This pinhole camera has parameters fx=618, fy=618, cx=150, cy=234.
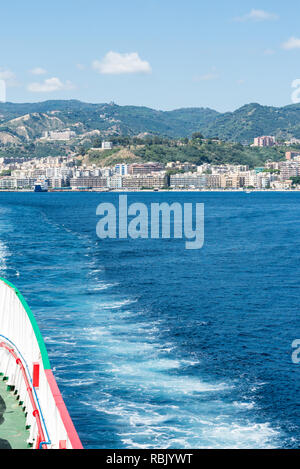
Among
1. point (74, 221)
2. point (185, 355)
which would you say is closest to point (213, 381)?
point (185, 355)

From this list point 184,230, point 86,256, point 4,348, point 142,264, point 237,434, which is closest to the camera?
point 4,348

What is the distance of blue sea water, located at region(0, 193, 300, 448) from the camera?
1992 centimetres

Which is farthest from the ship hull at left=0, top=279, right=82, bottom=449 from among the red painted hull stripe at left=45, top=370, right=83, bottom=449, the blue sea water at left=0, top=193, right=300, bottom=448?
the blue sea water at left=0, top=193, right=300, bottom=448

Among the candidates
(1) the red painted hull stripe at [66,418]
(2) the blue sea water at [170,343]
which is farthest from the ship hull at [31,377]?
(2) the blue sea water at [170,343]

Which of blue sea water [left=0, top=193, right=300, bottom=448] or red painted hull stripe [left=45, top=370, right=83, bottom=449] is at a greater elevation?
red painted hull stripe [left=45, top=370, right=83, bottom=449]

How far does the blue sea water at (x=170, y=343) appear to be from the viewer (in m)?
19.9

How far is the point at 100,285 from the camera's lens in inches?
1709

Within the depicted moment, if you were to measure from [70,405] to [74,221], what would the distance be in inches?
3380

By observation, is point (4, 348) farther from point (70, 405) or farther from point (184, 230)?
point (184, 230)

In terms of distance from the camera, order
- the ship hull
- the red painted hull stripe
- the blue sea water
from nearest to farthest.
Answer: the red painted hull stripe → the ship hull → the blue sea water

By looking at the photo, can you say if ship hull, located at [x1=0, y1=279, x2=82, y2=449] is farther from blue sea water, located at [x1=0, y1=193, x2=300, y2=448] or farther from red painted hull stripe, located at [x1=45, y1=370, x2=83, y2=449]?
blue sea water, located at [x1=0, y1=193, x2=300, y2=448]

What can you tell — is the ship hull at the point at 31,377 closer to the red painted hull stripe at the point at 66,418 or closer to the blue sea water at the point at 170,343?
the red painted hull stripe at the point at 66,418

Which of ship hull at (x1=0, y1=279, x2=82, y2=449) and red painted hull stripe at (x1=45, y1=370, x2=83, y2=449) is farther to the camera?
ship hull at (x1=0, y1=279, x2=82, y2=449)

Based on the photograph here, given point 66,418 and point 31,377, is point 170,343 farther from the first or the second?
point 66,418
